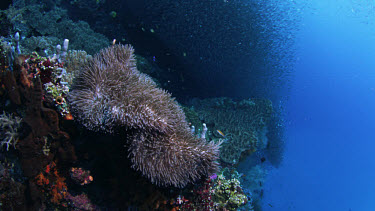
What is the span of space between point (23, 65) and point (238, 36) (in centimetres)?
1307

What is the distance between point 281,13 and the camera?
55.6ft

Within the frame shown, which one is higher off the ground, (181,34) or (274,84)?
(274,84)

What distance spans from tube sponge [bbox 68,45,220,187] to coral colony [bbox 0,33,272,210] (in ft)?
0.05

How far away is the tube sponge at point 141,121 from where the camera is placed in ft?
9.23

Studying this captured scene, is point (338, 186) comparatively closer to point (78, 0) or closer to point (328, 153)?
point (328, 153)

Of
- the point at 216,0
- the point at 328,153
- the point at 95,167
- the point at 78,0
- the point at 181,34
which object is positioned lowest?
the point at 95,167

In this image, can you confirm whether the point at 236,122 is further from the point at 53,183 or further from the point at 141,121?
the point at 53,183

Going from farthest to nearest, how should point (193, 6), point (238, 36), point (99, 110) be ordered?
point (238, 36)
point (193, 6)
point (99, 110)

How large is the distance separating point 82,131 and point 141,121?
1.15 meters

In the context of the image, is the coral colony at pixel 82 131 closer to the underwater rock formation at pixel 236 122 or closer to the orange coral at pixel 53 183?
the orange coral at pixel 53 183

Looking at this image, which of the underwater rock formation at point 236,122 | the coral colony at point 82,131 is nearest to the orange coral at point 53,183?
the coral colony at point 82,131

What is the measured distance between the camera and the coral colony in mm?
2846

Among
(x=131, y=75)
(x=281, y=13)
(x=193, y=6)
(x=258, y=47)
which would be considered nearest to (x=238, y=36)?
(x=258, y=47)

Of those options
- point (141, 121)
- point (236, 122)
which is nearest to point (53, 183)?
point (141, 121)
